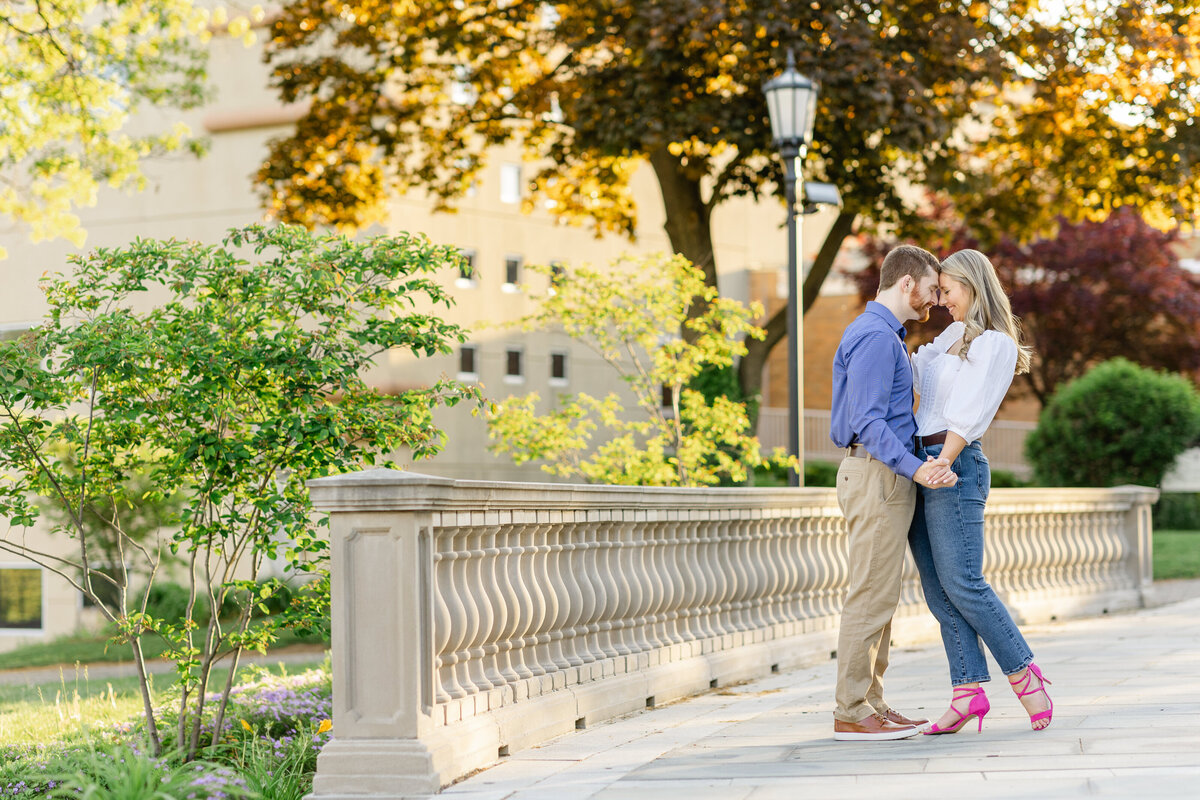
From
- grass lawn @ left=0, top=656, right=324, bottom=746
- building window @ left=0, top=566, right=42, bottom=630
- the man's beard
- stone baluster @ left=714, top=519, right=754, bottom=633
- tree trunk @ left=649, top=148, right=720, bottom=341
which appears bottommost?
building window @ left=0, top=566, right=42, bottom=630

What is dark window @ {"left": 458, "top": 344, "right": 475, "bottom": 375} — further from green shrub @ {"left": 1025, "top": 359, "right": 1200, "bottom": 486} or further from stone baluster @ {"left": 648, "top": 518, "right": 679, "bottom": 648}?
stone baluster @ {"left": 648, "top": 518, "right": 679, "bottom": 648}

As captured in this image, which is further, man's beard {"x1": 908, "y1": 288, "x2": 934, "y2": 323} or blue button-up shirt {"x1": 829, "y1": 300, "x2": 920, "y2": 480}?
man's beard {"x1": 908, "y1": 288, "x2": 934, "y2": 323}

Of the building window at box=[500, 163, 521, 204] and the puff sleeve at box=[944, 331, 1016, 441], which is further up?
the building window at box=[500, 163, 521, 204]

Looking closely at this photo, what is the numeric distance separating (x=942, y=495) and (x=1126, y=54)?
14.3 metres

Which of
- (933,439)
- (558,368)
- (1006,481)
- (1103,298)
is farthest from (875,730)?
(1103,298)

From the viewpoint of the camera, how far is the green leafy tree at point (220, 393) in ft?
22.3

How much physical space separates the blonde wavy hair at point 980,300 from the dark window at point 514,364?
82.0 ft

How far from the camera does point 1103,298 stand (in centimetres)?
3212

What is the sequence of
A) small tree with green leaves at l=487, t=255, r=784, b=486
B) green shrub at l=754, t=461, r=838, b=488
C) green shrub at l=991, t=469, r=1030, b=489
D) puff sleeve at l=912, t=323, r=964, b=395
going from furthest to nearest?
1. green shrub at l=754, t=461, r=838, b=488
2. green shrub at l=991, t=469, r=1030, b=489
3. small tree with green leaves at l=487, t=255, r=784, b=486
4. puff sleeve at l=912, t=323, r=964, b=395

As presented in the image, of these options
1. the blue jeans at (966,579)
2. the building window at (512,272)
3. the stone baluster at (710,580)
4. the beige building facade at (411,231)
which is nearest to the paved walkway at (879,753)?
the blue jeans at (966,579)

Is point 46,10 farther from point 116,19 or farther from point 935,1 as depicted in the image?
point 935,1

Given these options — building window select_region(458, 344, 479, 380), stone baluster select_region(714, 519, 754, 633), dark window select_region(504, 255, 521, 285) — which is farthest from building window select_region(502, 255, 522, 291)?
stone baluster select_region(714, 519, 754, 633)

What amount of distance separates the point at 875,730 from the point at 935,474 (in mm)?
1133

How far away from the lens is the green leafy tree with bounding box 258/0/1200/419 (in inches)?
636
